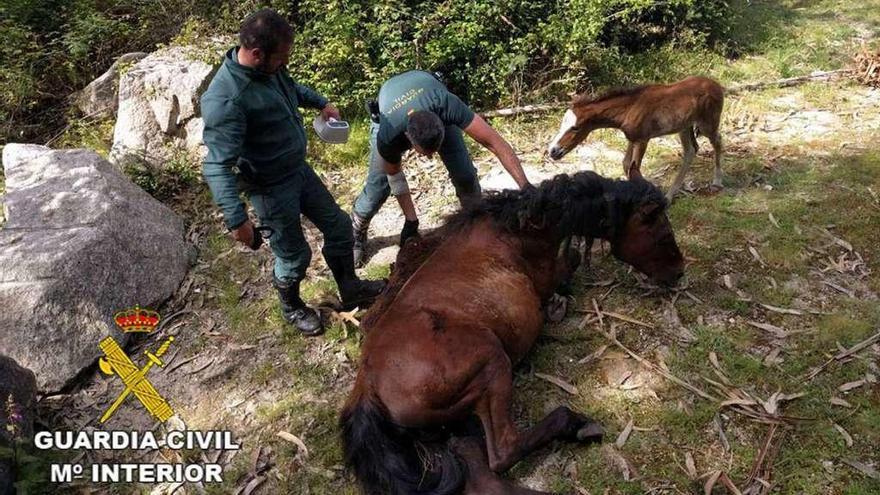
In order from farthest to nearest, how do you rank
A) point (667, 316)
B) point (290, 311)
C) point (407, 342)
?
point (290, 311) → point (667, 316) → point (407, 342)

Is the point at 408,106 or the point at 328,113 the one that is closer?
the point at 408,106

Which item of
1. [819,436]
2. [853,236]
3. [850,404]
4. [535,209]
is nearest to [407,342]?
[535,209]

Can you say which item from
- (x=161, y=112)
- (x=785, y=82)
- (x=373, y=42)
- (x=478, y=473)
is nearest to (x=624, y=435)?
(x=478, y=473)

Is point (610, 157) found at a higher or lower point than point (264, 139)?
lower

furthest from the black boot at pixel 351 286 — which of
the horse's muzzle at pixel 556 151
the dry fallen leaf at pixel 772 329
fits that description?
the dry fallen leaf at pixel 772 329

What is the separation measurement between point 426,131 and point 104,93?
19.6 ft

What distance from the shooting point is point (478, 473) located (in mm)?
3457

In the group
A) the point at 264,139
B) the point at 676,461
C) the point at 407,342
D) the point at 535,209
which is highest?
the point at 264,139

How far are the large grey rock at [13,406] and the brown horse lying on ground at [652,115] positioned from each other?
4972mm

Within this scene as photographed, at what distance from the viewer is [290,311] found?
4.93m

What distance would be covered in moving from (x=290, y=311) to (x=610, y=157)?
14.0 ft

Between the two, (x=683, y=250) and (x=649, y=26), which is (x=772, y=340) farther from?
(x=649, y=26)

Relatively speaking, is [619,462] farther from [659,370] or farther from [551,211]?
[551,211]

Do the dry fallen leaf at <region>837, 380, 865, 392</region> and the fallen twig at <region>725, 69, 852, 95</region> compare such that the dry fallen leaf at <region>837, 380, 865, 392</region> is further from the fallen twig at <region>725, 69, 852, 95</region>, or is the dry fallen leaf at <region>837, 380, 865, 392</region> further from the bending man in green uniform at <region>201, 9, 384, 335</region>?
the fallen twig at <region>725, 69, 852, 95</region>
